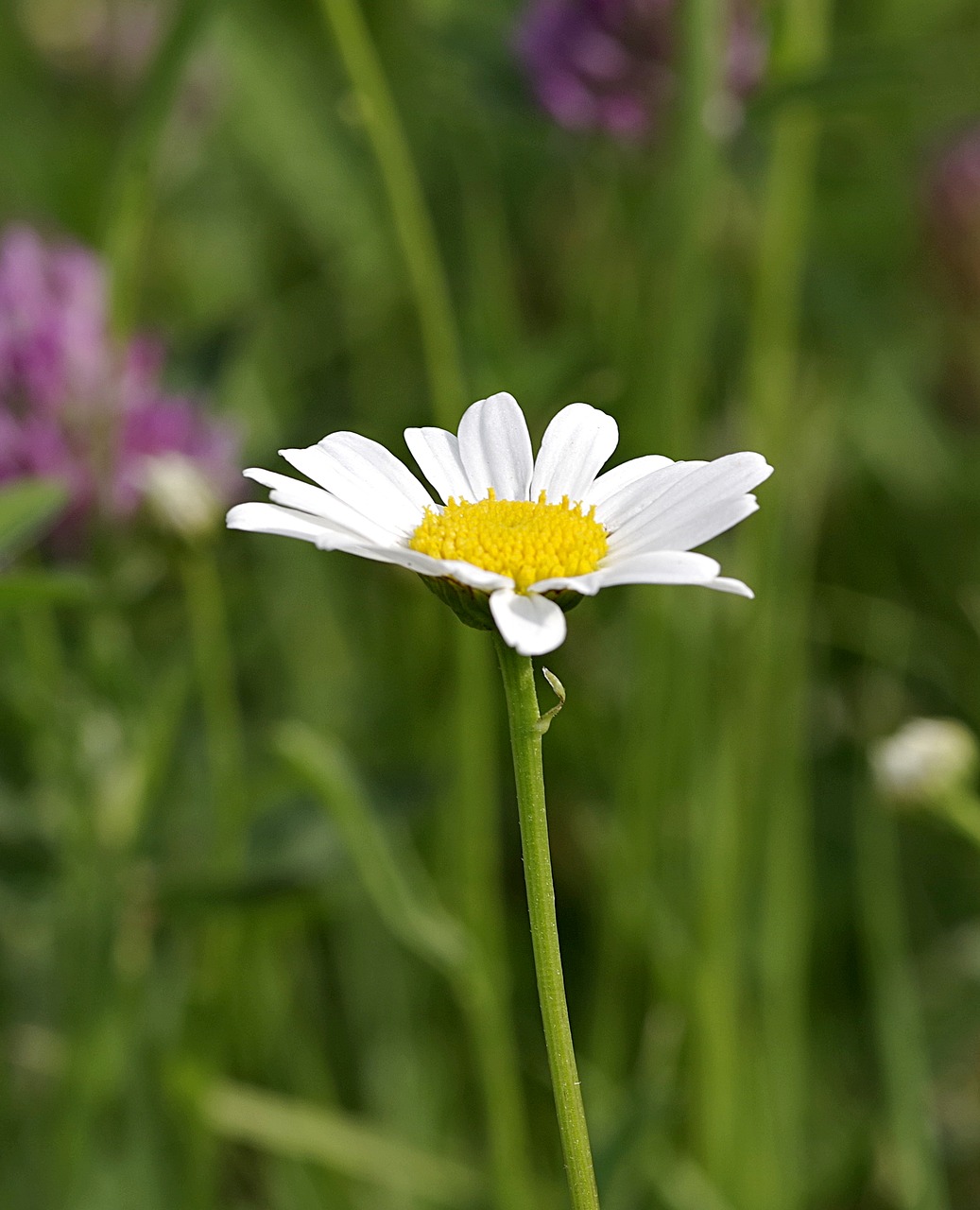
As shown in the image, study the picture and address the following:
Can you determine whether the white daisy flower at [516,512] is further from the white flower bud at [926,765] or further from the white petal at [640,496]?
the white flower bud at [926,765]

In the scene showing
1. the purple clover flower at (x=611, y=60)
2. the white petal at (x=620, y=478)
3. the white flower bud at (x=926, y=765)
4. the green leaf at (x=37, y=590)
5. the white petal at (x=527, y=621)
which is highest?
the purple clover flower at (x=611, y=60)

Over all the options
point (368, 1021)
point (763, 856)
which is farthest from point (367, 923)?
point (763, 856)

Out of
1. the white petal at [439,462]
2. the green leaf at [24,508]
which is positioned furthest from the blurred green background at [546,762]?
the white petal at [439,462]

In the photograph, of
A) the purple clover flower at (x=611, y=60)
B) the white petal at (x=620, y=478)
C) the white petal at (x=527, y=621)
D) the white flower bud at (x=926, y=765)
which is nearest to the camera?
the white petal at (x=527, y=621)

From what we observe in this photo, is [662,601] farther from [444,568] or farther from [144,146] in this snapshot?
[444,568]

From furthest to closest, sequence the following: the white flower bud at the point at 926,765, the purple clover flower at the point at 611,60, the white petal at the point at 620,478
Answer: the purple clover flower at the point at 611,60 → the white flower bud at the point at 926,765 → the white petal at the point at 620,478

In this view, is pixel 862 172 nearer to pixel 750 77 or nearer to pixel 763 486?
pixel 750 77
